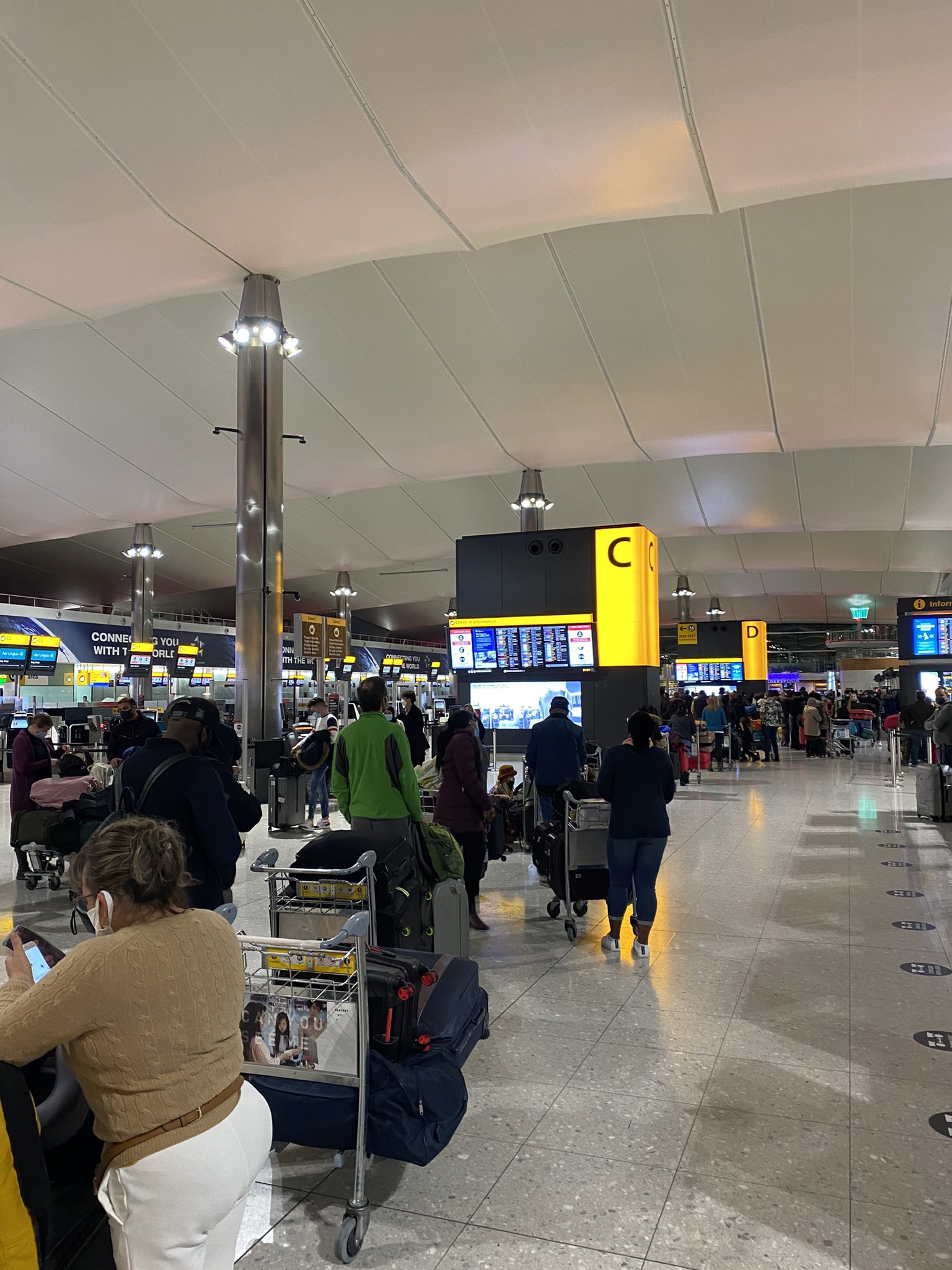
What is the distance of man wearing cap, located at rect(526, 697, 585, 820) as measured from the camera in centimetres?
724

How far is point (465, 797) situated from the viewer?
20.0 ft

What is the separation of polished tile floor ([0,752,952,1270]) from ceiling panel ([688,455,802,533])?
15.7 metres

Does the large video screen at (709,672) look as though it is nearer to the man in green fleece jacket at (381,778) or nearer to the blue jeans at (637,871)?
the blue jeans at (637,871)

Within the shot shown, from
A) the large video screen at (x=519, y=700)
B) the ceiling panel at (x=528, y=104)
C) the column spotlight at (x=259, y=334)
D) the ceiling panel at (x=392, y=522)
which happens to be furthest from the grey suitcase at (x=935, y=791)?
the ceiling panel at (x=392, y=522)

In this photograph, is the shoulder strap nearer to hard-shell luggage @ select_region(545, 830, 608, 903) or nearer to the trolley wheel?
the trolley wheel

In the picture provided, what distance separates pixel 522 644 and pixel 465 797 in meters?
6.48

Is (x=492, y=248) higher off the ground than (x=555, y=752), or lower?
higher

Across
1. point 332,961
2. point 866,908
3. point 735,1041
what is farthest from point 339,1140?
point 866,908

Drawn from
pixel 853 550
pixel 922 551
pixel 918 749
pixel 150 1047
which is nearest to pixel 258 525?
pixel 150 1047

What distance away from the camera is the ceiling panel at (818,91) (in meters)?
6.71

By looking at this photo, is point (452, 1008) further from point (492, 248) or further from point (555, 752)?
point (492, 248)

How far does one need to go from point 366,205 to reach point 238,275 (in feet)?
7.15

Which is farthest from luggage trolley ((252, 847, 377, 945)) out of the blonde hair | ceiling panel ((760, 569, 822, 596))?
ceiling panel ((760, 569, 822, 596))

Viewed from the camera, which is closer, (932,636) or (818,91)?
(818,91)
